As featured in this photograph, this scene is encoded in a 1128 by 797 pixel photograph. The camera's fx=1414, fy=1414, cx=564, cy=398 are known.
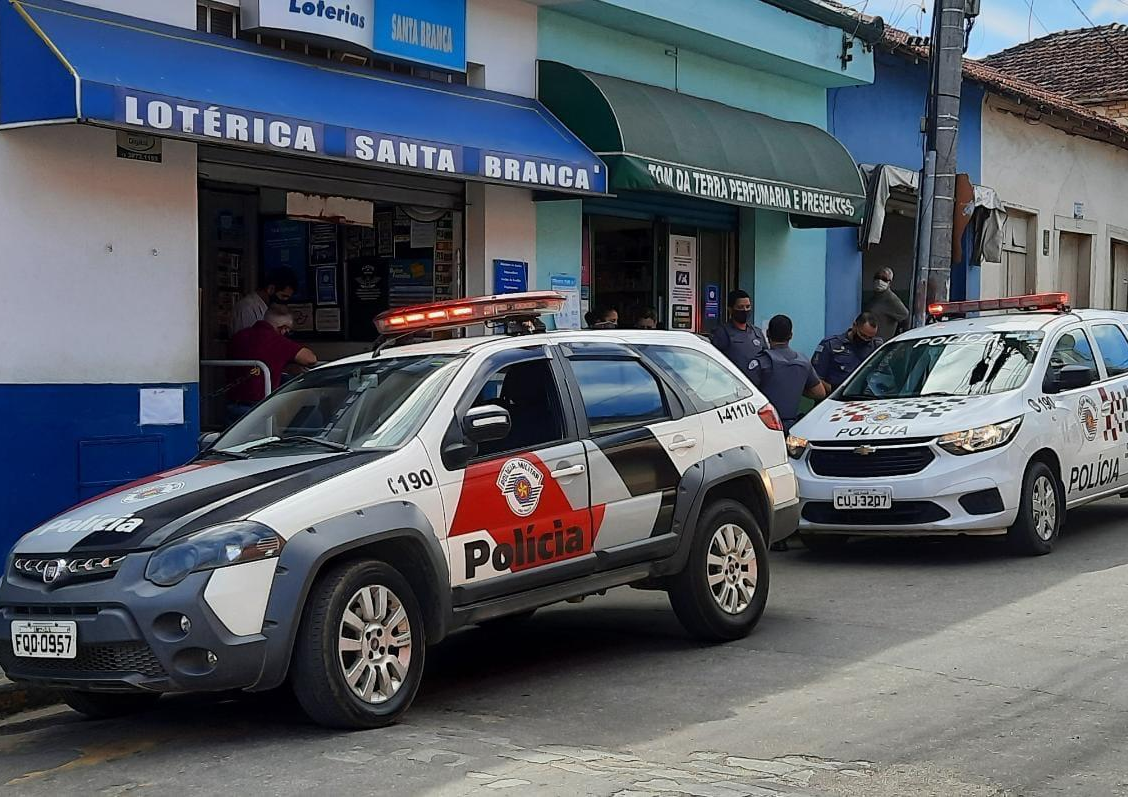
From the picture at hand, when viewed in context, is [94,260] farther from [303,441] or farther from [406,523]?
[406,523]

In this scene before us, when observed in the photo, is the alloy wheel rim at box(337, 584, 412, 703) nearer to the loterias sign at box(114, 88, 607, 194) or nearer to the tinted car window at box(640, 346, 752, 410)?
the tinted car window at box(640, 346, 752, 410)

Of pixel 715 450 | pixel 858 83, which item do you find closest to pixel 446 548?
pixel 715 450

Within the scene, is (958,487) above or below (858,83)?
below

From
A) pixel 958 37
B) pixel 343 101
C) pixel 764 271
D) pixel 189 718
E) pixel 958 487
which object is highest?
pixel 958 37

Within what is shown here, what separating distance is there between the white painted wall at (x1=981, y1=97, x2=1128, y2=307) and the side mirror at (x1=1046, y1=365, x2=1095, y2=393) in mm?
10797

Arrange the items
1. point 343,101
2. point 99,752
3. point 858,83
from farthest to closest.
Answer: point 858,83
point 343,101
point 99,752

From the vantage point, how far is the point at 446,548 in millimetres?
6359

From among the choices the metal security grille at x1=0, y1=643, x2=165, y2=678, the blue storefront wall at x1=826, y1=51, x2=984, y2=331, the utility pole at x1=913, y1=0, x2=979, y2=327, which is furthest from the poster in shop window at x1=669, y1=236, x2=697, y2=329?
the metal security grille at x1=0, y1=643, x2=165, y2=678

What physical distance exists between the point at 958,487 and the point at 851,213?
22.1ft

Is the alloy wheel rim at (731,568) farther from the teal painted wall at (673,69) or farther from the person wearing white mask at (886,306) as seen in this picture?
the person wearing white mask at (886,306)

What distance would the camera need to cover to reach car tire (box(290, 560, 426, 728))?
5.82 metres

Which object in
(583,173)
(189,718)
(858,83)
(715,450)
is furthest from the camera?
(858,83)

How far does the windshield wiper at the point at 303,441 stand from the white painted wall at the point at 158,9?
13.3 ft

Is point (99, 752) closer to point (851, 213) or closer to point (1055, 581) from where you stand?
point (1055, 581)
